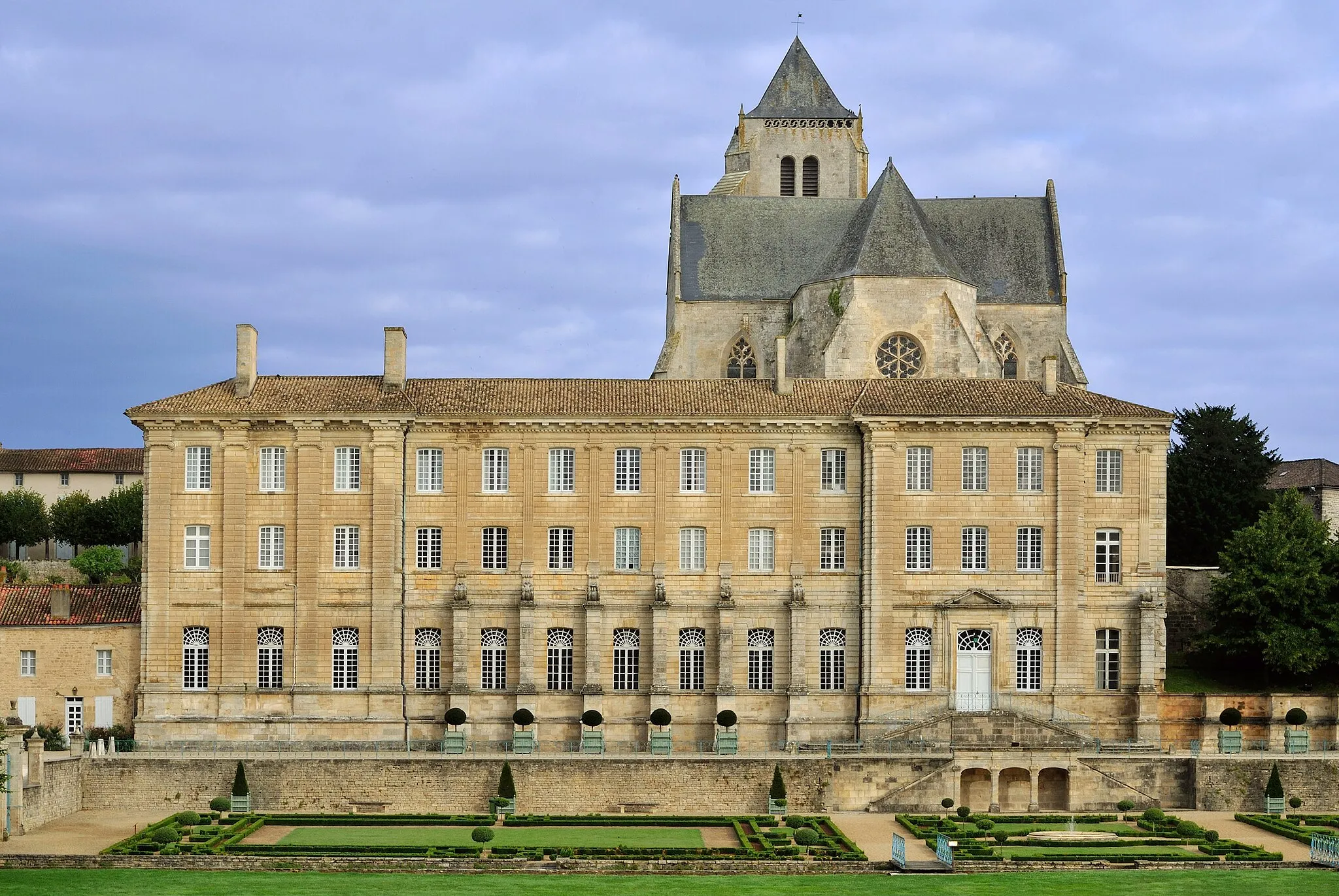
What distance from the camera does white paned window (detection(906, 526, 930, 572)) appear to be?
56062mm

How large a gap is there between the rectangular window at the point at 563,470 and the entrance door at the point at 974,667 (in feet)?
42.9

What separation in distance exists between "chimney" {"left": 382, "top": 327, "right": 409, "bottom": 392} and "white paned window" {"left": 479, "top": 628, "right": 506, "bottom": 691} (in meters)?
8.45

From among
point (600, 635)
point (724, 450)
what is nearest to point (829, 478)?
point (724, 450)

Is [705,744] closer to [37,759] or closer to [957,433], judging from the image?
[957,433]

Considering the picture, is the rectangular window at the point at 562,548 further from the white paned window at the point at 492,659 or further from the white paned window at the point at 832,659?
the white paned window at the point at 832,659

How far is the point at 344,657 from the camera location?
2179 inches

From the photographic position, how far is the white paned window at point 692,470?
186ft

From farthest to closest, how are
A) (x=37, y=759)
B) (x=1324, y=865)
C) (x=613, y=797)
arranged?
1. (x=613, y=797)
2. (x=37, y=759)
3. (x=1324, y=865)

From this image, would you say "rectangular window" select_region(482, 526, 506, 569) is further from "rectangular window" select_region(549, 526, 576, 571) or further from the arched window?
the arched window

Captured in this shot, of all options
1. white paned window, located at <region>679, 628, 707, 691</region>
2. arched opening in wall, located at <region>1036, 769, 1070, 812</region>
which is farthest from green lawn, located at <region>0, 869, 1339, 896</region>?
white paned window, located at <region>679, 628, 707, 691</region>

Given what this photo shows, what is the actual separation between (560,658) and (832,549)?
9231 mm

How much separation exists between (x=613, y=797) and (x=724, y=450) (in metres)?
12.3

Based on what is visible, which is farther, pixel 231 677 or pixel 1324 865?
pixel 231 677

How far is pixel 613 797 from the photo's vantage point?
49.7 metres
